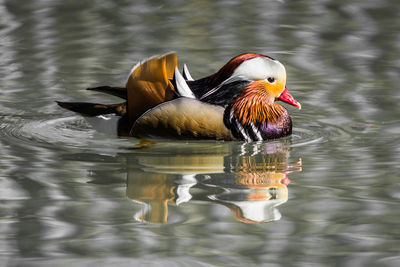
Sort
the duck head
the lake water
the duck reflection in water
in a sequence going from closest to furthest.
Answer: the lake water → the duck reflection in water → the duck head

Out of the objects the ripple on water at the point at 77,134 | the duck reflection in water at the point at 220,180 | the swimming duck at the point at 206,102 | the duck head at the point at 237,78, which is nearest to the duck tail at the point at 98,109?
the swimming duck at the point at 206,102

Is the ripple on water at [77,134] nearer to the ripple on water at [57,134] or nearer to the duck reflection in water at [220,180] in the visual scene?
the ripple on water at [57,134]

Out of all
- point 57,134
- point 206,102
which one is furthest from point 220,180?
point 57,134

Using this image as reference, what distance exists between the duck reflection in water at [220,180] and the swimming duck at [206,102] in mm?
161

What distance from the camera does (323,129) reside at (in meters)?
6.55

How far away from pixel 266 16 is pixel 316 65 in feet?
7.21

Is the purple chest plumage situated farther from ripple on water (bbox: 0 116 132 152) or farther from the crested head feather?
ripple on water (bbox: 0 116 132 152)

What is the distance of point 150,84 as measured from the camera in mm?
6152

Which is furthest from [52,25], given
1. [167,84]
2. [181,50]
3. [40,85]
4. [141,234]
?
[141,234]

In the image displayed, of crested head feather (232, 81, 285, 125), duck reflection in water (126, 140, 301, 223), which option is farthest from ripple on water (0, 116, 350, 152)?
duck reflection in water (126, 140, 301, 223)

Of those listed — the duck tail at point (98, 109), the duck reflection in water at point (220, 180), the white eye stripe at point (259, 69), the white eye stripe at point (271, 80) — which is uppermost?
the white eye stripe at point (259, 69)

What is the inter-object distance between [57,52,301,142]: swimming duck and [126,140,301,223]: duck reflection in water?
0.16m

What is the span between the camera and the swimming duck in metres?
6.07

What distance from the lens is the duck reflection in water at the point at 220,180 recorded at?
4523 mm
